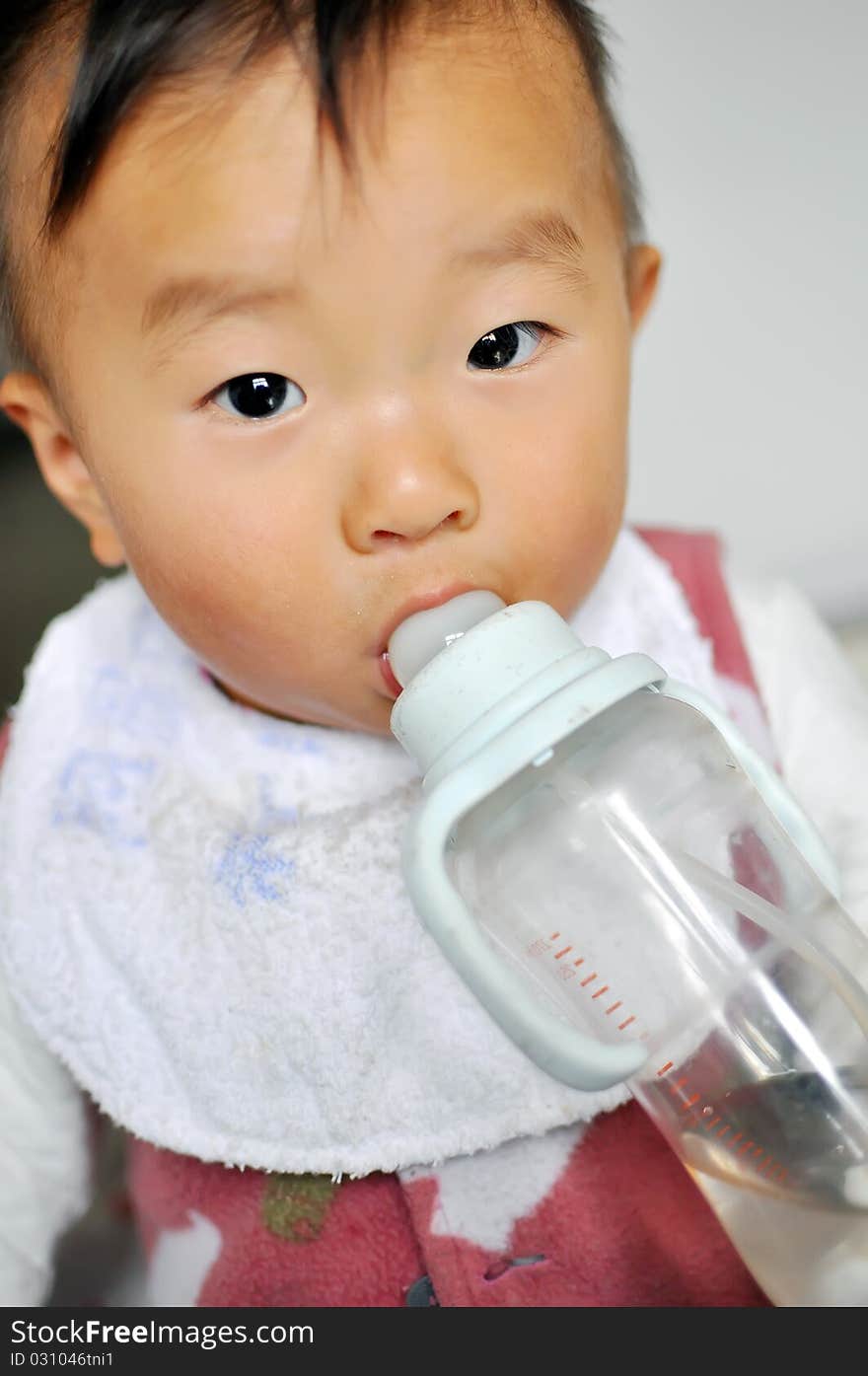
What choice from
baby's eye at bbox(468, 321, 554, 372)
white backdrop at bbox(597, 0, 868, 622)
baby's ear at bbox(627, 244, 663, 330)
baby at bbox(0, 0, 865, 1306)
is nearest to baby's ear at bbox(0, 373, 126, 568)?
baby at bbox(0, 0, 865, 1306)

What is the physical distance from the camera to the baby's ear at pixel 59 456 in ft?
2.67

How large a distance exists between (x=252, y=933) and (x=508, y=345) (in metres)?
0.39

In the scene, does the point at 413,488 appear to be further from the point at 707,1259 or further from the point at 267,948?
the point at 707,1259

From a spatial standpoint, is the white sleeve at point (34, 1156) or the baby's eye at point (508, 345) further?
the white sleeve at point (34, 1156)

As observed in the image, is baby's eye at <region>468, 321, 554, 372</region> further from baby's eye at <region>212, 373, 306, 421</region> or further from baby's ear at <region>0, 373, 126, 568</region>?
baby's ear at <region>0, 373, 126, 568</region>

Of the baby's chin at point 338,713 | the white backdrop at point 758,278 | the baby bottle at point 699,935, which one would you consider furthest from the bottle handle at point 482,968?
the white backdrop at point 758,278

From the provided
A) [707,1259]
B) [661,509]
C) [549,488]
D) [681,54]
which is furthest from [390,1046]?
[681,54]

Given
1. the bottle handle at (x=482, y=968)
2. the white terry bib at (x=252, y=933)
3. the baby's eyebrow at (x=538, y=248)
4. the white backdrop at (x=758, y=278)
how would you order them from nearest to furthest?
the bottle handle at (x=482, y=968) → the baby's eyebrow at (x=538, y=248) → the white terry bib at (x=252, y=933) → the white backdrop at (x=758, y=278)

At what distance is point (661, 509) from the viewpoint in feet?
4.21

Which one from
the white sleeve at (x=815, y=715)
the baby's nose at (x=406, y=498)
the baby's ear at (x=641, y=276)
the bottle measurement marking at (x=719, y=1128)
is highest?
the baby's ear at (x=641, y=276)

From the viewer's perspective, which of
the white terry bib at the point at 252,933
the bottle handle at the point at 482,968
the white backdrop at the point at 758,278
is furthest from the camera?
the white backdrop at the point at 758,278

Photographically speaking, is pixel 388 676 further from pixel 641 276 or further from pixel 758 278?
pixel 758 278

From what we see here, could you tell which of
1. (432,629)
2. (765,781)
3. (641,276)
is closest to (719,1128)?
(765,781)

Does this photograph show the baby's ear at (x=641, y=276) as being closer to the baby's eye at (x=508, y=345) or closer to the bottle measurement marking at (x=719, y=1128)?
the baby's eye at (x=508, y=345)
